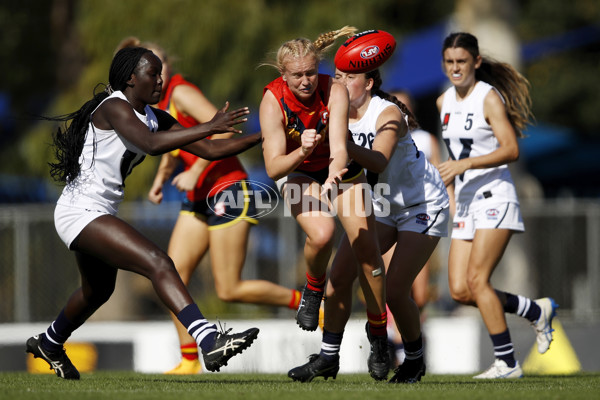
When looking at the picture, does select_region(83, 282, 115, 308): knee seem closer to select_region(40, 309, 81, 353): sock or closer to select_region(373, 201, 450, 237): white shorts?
select_region(40, 309, 81, 353): sock

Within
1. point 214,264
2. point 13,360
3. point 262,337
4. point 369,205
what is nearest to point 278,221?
point 262,337

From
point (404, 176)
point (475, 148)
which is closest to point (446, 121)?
point (475, 148)

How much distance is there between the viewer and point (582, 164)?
18391mm

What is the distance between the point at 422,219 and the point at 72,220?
233cm

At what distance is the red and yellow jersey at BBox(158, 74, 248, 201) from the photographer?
7.57 metres

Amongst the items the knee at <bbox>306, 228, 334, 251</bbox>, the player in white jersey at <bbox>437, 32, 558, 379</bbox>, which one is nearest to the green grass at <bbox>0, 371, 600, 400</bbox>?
the player in white jersey at <bbox>437, 32, 558, 379</bbox>

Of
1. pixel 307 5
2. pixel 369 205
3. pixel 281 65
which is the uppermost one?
pixel 307 5

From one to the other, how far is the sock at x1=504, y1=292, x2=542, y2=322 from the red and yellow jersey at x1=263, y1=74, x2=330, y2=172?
2.26 m

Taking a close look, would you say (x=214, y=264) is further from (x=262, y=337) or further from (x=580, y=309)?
(x=580, y=309)

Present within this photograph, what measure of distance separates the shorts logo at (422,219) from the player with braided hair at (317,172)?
46cm

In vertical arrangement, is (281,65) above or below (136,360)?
above

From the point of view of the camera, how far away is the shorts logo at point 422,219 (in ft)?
20.9

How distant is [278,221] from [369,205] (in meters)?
6.76

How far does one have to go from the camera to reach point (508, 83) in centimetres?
748
